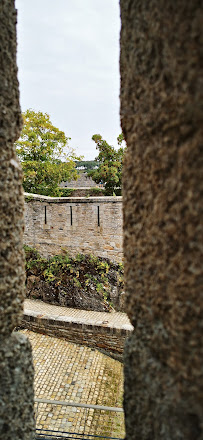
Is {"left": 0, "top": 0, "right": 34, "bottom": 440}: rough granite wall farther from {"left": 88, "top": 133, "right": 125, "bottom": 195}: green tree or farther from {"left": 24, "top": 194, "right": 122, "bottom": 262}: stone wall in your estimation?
{"left": 88, "top": 133, "right": 125, "bottom": 195}: green tree

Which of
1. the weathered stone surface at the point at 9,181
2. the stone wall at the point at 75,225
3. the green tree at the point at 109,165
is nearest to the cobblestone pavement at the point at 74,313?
the stone wall at the point at 75,225

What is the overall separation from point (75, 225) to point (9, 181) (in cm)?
893

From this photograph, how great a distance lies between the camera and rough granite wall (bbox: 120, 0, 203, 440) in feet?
1.93

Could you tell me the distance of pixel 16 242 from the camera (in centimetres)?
98

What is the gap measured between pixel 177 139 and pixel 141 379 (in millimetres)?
753

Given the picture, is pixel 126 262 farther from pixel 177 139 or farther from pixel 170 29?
pixel 170 29

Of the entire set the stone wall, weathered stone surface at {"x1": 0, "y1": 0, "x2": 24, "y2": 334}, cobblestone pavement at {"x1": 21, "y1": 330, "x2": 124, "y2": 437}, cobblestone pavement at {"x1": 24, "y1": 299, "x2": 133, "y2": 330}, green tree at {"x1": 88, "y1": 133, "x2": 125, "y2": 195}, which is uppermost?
green tree at {"x1": 88, "y1": 133, "x2": 125, "y2": 195}

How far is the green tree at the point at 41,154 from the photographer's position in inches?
465

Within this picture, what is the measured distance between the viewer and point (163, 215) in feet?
2.27

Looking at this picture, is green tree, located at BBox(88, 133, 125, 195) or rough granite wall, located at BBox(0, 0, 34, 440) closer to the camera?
rough granite wall, located at BBox(0, 0, 34, 440)

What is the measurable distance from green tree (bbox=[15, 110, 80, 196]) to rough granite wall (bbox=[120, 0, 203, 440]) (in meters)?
11.1

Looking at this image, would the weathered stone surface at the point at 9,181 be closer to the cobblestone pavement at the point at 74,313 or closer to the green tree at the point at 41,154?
the cobblestone pavement at the point at 74,313

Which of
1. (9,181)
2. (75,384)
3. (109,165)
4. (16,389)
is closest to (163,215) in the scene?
(9,181)

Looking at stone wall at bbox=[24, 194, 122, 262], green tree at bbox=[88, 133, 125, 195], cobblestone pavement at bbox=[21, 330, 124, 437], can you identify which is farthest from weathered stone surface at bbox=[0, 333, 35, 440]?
green tree at bbox=[88, 133, 125, 195]
